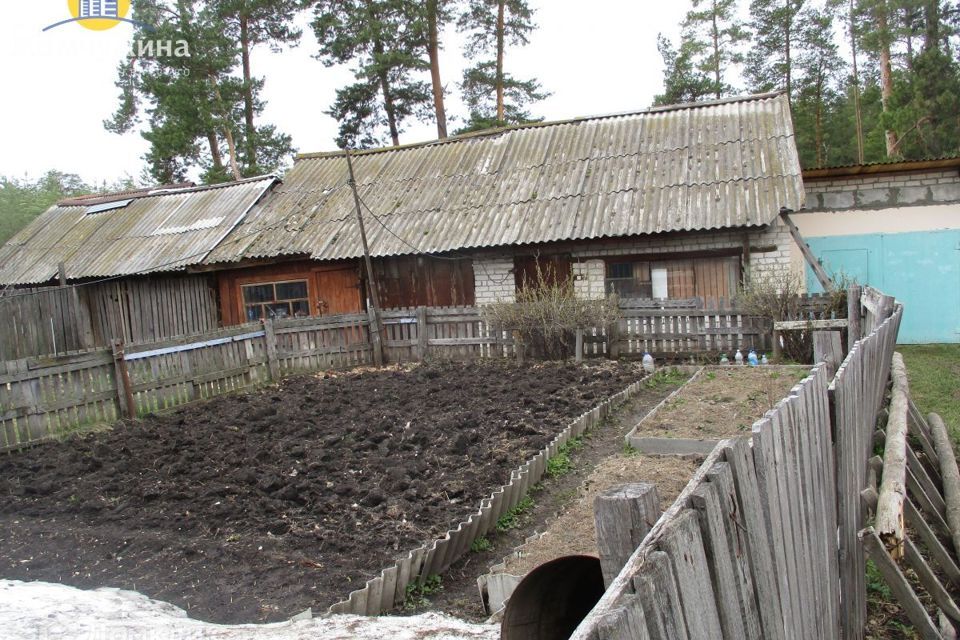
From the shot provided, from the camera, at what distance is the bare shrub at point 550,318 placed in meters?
12.2

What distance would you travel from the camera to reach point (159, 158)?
26.2 m

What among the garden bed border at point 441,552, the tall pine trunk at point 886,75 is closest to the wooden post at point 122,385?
the garden bed border at point 441,552

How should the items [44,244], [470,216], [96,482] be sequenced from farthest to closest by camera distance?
[44,244], [470,216], [96,482]

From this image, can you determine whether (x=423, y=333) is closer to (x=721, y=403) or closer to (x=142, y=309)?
(x=721, y=403)

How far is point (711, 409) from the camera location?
25.8 feet

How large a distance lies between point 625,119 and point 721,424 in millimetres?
12026

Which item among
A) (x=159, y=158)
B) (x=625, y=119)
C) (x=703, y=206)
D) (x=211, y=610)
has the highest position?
(x=159, y=158)

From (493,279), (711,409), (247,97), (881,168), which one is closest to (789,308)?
(711,409)

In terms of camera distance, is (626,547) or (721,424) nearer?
(626,547)

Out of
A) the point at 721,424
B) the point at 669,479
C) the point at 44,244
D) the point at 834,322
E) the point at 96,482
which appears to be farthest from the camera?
the point at 44,244

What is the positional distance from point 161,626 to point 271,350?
909cm

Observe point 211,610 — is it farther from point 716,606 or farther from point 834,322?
point 834,322

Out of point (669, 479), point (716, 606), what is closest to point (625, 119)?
point (669, 479)

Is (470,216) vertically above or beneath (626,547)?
above
